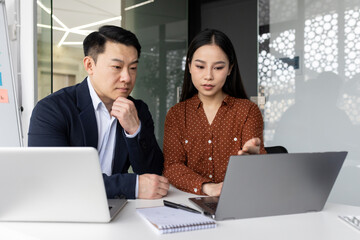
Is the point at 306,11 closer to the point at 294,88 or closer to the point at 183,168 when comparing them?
the point at 294,88

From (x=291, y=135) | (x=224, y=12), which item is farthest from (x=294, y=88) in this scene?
(x=224, y=12)

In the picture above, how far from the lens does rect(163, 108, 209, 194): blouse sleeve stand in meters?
1.50

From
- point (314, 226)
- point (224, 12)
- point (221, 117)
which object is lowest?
point (314, 226)

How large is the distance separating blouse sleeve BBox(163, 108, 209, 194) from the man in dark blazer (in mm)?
61

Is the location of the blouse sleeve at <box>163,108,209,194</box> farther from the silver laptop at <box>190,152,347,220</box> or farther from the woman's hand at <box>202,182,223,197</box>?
the silver laptop at <box>190,152,347,220</box>

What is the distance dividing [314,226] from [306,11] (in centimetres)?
265

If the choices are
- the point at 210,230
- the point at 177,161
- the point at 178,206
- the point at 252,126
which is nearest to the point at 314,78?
the point at 252,126

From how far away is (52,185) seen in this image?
931 mm

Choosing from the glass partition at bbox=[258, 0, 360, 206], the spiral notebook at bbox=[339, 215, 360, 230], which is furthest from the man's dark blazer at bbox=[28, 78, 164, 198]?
the glass partition at bbox=[258, 0, 360, 206]

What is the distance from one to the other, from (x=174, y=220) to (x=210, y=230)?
104 millimetres

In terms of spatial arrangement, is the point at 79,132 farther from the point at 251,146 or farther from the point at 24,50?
the point at 24,50

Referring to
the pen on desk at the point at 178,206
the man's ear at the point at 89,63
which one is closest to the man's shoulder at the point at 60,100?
the man's ear at the point at 89,63

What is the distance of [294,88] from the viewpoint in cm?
324

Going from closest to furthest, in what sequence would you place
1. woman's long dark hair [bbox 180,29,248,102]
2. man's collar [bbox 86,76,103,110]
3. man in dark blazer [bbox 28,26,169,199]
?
1. man in dark blazer [bbox 28,26,169,199]
2. man's collar [bbox 86,76,103,110]
3. woman's long dark hair [bbox 180,29,248,102]
